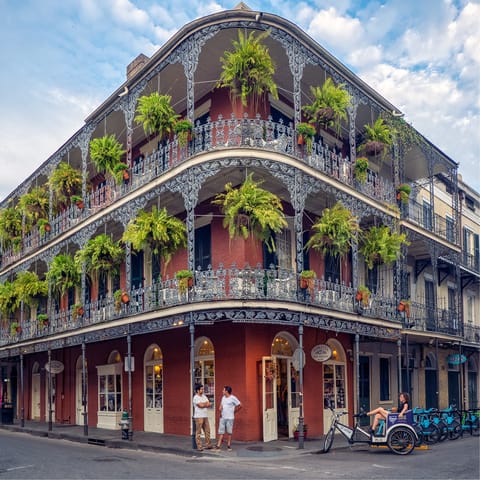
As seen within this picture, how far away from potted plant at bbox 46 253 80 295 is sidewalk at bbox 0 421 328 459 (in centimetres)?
477

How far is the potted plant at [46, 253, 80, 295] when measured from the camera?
821 inches

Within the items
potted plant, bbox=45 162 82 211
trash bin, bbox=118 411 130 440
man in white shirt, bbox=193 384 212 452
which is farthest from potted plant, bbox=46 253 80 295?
man in white shirt, bbox=193 384 212 452

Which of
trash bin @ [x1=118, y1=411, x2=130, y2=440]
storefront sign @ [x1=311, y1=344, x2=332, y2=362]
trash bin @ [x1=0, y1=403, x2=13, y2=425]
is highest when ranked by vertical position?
storefront sign @ [x1=311, y1=344, x2=332, y2=362]

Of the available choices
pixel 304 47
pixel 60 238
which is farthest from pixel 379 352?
pixel 60 238

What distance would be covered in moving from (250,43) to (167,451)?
9787 mm

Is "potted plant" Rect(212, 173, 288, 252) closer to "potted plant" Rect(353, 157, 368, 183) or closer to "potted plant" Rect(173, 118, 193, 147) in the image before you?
"potted plant" Rect(173, 118, 193, 147)

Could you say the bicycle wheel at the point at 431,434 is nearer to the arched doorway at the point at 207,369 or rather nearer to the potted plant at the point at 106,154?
the arched doorway at the point at 207,369

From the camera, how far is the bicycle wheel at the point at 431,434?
15852mm

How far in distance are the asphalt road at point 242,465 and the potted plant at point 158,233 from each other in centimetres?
506

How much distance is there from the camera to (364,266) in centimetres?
2041

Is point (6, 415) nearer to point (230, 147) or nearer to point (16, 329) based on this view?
point (16, 329)

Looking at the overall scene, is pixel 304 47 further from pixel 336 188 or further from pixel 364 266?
pixel 364 266

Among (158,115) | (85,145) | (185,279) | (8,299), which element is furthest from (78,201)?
(185,279)

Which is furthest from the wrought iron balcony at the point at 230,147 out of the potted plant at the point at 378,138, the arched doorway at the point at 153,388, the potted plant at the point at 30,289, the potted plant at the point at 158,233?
the arched doorway at the point at 153,388
